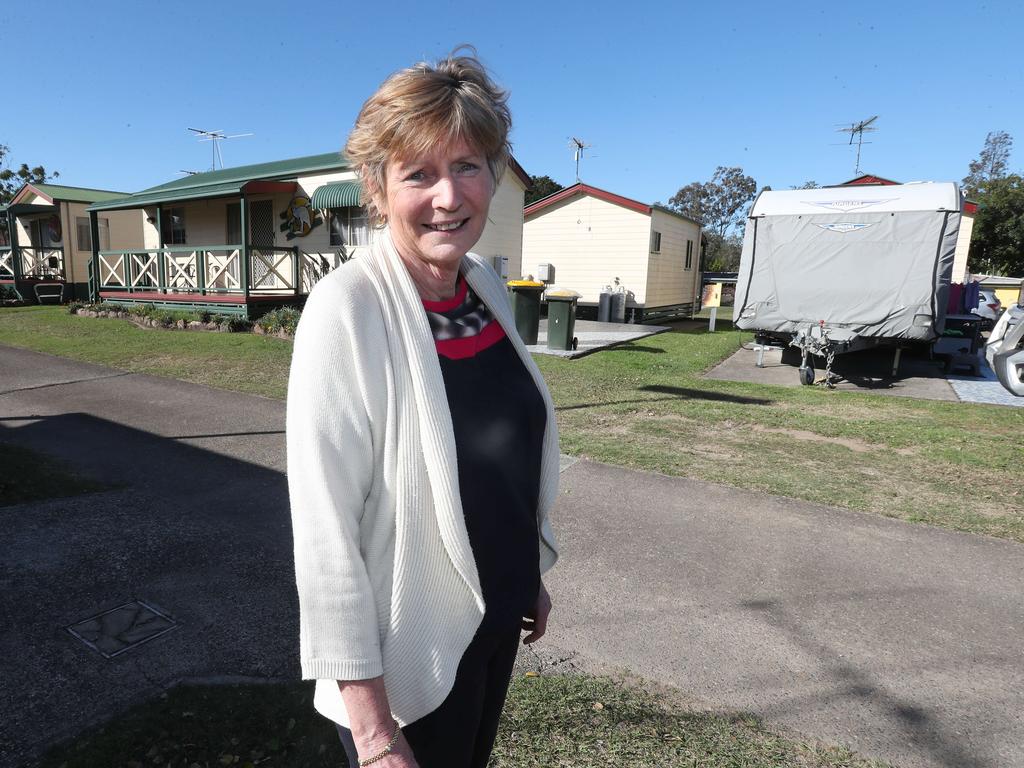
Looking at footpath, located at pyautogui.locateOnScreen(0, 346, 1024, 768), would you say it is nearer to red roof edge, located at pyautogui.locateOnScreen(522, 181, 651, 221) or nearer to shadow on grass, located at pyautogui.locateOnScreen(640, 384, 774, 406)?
shadow on grass, located at pyautogui.locateOnScreen(640, 384, 774, 406)

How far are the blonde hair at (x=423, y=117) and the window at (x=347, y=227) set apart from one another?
594 inches

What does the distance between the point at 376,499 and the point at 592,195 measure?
67.3 feet

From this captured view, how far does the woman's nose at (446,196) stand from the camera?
4.61ft

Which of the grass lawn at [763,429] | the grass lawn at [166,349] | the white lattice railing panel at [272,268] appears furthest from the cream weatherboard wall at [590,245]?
the grass lawn at [166,349]

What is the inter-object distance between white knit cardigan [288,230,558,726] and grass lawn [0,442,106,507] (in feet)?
15.1

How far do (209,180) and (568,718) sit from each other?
21533 mm

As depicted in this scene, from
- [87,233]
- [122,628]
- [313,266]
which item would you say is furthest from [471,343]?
[87,233]

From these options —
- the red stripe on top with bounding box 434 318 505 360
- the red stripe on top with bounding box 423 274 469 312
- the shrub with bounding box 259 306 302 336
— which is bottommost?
the shrub with bounding box 259 306 302 336

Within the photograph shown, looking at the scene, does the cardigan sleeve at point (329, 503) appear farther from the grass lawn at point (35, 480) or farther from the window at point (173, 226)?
the window at point (173, 226)

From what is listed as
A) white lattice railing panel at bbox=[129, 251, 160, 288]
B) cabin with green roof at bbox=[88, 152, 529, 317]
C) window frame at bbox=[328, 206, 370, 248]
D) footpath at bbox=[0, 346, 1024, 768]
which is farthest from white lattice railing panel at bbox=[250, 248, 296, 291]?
footpath at bbox=[0, 346, 1024, 768]

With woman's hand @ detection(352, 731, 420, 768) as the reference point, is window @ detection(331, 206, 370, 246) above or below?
A: above

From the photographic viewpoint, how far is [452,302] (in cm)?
156

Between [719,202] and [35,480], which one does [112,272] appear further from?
[719,202]

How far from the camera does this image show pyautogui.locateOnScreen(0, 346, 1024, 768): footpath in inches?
106
